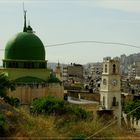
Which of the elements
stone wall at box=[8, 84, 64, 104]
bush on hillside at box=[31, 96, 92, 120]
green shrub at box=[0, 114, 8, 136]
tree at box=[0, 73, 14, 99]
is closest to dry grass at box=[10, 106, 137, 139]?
green shrub at box=[0, 114, 8, 136]

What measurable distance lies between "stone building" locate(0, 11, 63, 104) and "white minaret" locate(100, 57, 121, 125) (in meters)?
6.31

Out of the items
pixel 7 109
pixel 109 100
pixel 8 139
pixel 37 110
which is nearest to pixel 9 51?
pixel 37 110

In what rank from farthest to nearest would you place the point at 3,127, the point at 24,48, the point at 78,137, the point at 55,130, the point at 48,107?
1. the point at 24,48
2. the point at 48,107
3. the point at 55,130
4. the point at 3,127
5. the point at 78,137

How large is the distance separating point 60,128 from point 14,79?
14.1 metres

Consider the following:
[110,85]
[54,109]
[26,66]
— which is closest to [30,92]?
[26,66]

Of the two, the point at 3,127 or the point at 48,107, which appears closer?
the point at 3,127

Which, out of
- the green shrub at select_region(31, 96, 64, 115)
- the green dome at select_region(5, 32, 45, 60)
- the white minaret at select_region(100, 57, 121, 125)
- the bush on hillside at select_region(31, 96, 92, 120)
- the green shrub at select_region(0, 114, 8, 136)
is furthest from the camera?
the white minaret at select_region(100, 57, 121, 125)

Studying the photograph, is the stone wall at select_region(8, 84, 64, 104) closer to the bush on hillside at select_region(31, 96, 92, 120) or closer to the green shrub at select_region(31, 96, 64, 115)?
the bush on hillside at select_region(31, 96, 92, 120)

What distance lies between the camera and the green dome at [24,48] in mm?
30188

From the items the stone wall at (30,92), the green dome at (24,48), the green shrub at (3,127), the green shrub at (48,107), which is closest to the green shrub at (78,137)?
the green shrub at (3,127)

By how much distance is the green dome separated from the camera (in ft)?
99.0

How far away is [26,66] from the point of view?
30.3m

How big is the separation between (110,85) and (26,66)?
7919 mm

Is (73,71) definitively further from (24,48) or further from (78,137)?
(78,137)
